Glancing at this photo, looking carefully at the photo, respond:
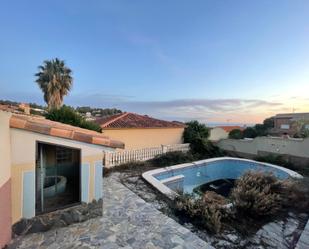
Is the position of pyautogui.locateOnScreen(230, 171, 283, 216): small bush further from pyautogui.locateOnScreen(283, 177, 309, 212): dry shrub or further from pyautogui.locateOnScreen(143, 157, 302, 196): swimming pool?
pyautogui.locateOnScreen(143, 157, 302, 196): swimming pool

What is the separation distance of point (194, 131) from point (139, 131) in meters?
5.80

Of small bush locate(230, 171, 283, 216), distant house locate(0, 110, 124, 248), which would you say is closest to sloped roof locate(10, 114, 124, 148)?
distant house locate(0, 110, 124, 248)

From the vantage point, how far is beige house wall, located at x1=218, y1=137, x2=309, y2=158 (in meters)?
14.2

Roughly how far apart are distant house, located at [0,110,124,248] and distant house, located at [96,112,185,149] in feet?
32.1

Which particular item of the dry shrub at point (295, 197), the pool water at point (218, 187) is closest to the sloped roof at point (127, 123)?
the pool water at point (218, 187)

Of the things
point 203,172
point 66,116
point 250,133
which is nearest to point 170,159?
point 203,172

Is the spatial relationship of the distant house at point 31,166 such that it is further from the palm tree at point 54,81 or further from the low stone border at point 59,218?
the palm tree at point 54,81

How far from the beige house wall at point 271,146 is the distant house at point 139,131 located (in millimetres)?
5204

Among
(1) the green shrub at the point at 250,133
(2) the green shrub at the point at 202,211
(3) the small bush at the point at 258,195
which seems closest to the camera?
(2) the green shrub at the point at 202,211

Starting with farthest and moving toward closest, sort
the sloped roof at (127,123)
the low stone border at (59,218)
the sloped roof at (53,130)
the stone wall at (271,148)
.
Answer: the sloped roof at (127,123) < the stone wall at (271,148) < the low stone border at (59,218) < the sloped roof at (53,130)

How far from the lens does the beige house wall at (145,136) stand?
17.2m

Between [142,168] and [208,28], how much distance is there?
1096cm

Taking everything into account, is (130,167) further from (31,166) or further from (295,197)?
(295,197)

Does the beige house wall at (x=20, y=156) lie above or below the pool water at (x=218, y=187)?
above
